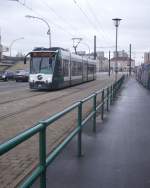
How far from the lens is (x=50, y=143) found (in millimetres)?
9883

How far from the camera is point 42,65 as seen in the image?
111ft

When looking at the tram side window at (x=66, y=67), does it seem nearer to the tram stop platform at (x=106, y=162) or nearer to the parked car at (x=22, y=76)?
the parked car at (x=22, y=76)

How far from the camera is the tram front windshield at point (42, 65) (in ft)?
109

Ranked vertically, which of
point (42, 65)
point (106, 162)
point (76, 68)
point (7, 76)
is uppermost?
point (42, 65)

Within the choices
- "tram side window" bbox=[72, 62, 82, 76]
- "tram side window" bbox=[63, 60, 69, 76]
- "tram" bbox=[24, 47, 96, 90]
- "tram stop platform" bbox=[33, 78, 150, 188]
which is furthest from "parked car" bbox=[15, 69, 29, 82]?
"tram stop platform" bbox=[33, 78, 150, 188]

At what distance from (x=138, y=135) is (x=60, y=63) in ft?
75.8

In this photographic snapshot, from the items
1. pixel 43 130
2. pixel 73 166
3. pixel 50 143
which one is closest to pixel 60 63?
pixel 50 143

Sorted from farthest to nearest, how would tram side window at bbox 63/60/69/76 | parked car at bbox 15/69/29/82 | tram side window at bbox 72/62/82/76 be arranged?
parked car at bbox 15/69/29/82 < tram side window at bbox 72/62/82/76 < tram side window at bbox 63/60/69/76

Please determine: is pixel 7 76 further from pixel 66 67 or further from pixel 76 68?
pixel 66 67

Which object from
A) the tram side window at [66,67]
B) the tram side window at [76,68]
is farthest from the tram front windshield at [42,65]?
the tram side window at [76,68]

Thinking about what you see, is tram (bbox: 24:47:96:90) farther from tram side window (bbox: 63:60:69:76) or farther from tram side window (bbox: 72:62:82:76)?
tram side window (bbox: 72:62:82:76)

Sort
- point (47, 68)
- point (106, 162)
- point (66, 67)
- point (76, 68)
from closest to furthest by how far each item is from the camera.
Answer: point (106, 162) < point (47, 68) < point (66, 67) < point (76, 68)

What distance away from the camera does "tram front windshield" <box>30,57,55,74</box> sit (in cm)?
3325

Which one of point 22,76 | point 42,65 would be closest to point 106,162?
point 42,65
